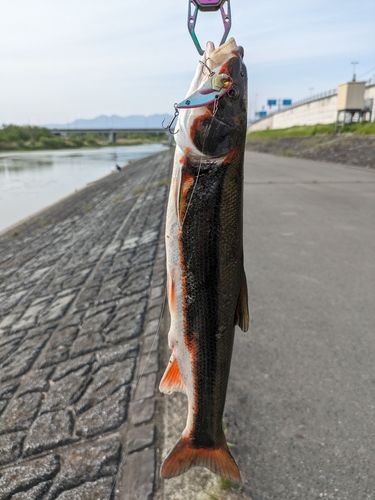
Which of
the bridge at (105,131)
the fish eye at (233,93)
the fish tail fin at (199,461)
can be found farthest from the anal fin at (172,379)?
the bridge at (105,131)

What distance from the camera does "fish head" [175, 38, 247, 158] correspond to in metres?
1.95

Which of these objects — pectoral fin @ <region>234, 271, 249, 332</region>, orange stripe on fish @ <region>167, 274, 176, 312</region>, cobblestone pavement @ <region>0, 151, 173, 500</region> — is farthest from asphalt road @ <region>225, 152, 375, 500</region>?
orange stripe on fish @ <region>167, 274, 176, 312</region>

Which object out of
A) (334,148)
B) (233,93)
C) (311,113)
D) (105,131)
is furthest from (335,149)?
A: (105,131)

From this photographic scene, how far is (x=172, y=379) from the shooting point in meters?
2.36

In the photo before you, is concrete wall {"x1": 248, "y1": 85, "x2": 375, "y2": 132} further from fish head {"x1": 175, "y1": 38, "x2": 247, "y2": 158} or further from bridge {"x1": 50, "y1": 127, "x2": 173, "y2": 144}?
bridge {"x1": 50, "y1": 127, "x2": 173, "y2": 144}

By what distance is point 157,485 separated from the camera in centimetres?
263

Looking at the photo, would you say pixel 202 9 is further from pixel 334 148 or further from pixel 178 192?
pixel 334 148

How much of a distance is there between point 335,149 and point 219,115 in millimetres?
26800

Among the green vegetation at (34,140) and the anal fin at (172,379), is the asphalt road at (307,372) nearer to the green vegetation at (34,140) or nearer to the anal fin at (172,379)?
the anal fin at (172,379)

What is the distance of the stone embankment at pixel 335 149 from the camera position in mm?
22170

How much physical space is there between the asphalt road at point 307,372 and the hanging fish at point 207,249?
2.21 ft

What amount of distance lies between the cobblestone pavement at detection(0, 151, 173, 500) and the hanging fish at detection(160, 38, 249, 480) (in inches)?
29.7

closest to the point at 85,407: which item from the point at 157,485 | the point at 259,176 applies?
the point at 157,485

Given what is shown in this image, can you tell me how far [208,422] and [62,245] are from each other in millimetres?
8385
